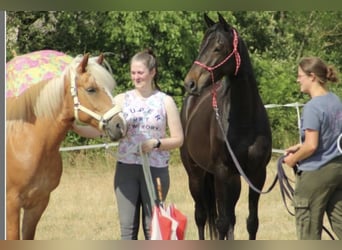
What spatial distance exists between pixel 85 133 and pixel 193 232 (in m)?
2.26

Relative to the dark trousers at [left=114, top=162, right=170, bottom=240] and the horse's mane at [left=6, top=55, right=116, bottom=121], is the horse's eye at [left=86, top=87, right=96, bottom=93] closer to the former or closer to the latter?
the horse's mane at [left=6, top=55, right=116, bottom=121]

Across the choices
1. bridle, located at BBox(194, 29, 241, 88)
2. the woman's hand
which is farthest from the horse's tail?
the woman's hand

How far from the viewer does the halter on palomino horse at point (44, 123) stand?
4418 millimetres

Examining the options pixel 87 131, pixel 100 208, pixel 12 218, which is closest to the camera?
pixel 12 218

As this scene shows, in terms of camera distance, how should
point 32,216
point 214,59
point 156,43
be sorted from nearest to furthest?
point 32,216 < point 214,59 < point 156,43

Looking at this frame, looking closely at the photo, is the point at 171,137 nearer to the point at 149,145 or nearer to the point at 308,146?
the point at 149,145

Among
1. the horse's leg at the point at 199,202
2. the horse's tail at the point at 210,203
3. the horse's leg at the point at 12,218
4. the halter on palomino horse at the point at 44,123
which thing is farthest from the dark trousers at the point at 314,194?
the horse's leg at the point at 199,202

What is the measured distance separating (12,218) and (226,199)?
1.51 m

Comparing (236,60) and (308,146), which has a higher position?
(236,60)

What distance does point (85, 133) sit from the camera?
4.71 meters

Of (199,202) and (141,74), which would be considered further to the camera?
(199,202)

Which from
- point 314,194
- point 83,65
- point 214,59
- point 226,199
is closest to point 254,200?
point 226,199

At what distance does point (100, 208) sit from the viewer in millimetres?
7824

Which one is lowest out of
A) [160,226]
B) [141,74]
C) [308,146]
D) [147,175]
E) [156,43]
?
[160,226]
